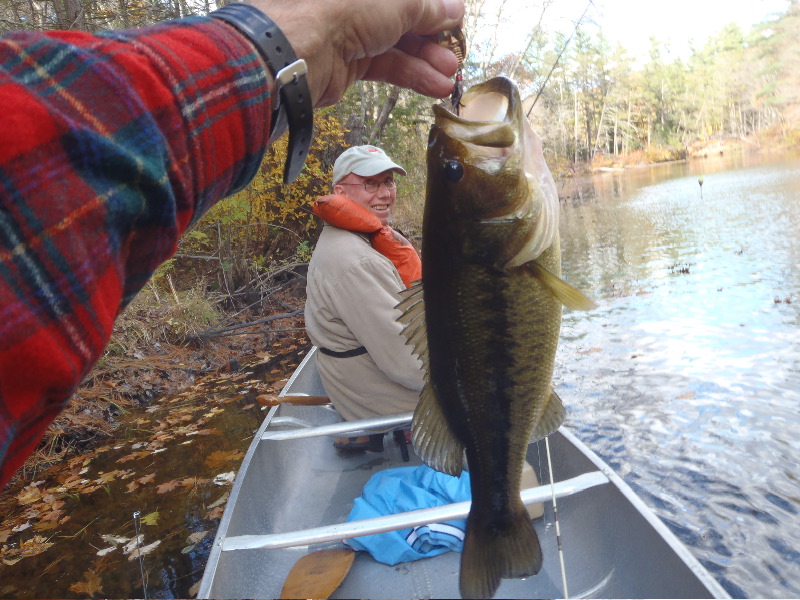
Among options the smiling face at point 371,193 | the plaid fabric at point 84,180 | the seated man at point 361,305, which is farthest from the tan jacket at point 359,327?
the plaid fabric at point 84,180

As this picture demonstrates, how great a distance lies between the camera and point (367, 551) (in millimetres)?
3318

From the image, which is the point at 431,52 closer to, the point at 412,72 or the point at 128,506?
the point at 412,72

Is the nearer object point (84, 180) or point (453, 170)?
point (84, 180)

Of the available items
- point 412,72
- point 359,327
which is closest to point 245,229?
point 359,327

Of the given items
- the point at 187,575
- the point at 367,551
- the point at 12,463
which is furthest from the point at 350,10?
the point at 187,575

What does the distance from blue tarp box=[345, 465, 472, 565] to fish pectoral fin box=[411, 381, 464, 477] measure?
56.9 inches

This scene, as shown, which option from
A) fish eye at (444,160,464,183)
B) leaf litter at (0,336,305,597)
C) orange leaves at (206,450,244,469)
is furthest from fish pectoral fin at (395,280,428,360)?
orange leaves at (206,450,244,469)

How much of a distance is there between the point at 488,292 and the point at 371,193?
3911mm

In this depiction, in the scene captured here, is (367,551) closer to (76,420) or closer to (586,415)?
(586,415)

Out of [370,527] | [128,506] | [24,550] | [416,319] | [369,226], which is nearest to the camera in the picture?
[416,319]

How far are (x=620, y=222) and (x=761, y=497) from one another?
61.5ft

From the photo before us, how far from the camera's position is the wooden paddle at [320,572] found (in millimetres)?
2799

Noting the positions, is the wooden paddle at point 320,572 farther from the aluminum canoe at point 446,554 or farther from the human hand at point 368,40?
the human hand at point 368,40

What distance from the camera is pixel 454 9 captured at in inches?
58.2
